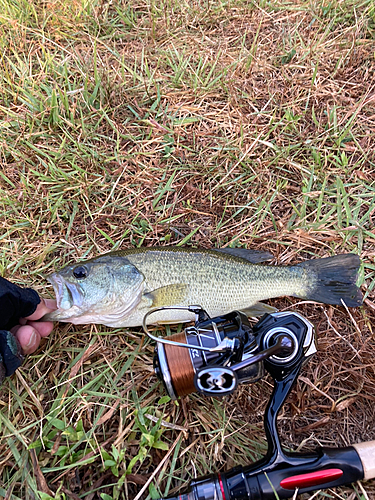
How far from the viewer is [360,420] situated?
2529mm

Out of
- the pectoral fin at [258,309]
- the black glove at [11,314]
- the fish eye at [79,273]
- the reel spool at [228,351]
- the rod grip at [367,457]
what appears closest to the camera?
the rod grip at [367,457]

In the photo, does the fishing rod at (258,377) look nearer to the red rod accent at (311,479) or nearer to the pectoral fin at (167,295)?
the red rod accent at (311,479)

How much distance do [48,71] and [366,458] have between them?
433 cm

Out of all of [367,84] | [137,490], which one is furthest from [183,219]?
[367,84]

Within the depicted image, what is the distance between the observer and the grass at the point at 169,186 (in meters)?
2.41

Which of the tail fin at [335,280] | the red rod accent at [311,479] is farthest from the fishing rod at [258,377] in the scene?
the tail fin at [335,280]

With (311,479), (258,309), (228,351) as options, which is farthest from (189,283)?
(311,479)

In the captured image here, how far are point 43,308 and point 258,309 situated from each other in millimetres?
1735

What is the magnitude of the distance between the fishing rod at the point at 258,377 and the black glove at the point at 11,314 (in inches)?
41.7

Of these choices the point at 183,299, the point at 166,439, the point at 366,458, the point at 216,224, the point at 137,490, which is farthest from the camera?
the point at 216,224

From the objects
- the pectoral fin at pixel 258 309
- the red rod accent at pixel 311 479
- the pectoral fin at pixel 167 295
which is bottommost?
the red rod accent at pixel 311 479

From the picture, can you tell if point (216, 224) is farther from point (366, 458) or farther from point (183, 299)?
point (366, 458)

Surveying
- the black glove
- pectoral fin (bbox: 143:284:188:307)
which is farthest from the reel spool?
the black glove

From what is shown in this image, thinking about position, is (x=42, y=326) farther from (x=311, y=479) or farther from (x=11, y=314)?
(x=311, y=479)
